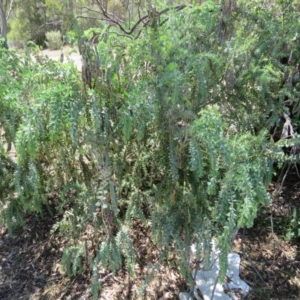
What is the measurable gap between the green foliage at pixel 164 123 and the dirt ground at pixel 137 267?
0.26 m

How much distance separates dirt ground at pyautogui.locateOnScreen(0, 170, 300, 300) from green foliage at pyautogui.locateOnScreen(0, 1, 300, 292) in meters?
0.26

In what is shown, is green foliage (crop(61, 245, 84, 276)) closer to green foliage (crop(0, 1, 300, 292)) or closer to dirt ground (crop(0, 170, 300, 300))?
green foliage (crop(0, 1, 300, 292))

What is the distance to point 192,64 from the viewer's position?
55.0 inches

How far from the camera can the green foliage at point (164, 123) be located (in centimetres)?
129

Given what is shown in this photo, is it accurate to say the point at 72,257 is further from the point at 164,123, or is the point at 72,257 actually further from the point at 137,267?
the point at 164,123

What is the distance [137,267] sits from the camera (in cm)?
215

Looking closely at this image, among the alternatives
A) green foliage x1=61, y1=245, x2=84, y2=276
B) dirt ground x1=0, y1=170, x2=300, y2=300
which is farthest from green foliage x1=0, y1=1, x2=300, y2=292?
dirt ground x1=0, y1=170, x2=300, y2=300

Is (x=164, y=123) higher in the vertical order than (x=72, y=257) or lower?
higher

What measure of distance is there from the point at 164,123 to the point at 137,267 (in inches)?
46.1

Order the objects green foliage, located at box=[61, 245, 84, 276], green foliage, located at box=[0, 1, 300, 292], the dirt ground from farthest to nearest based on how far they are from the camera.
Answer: the dirt ground → green foliage, located at box=[61, 245, 84, 276] → green foliage, located at box=[0, 1, 300, 292]

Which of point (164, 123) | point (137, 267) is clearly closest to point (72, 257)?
point (137, 267)

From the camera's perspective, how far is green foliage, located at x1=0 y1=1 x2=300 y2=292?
129 cm

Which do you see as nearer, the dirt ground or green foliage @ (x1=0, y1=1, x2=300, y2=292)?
green foliage @ (x1=0, y1=1, x2=300, y2=292)

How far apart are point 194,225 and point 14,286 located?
137cm
